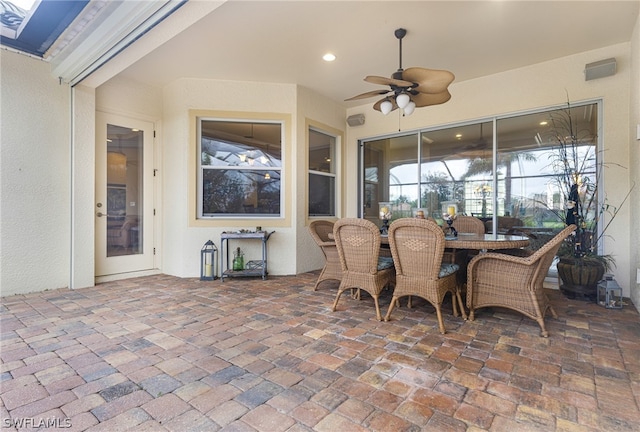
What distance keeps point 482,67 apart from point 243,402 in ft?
15.6

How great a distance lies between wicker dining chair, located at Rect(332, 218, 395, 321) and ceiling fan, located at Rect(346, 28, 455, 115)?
133 cm

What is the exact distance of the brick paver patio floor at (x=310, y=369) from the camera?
148 centimetres

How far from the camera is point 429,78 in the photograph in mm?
2869

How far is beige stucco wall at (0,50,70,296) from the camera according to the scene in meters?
3.53

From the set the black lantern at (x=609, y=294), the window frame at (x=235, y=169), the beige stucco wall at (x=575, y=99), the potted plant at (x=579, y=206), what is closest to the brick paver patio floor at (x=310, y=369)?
the black lantern at (x=609, y=294)

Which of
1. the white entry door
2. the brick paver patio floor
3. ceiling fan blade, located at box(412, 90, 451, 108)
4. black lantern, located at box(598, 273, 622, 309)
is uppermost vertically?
ceiling fan blade, located at box(412, 90, 451, 108)

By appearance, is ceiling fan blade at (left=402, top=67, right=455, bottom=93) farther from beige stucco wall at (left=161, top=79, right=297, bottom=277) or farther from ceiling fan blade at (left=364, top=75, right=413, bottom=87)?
beige stucco wall at (left=161, top=79, right=297, bottom=277)

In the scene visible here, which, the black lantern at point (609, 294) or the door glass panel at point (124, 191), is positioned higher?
the door glass panel at point (124, 191)

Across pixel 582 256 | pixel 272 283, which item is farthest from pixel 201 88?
pixel 582 256

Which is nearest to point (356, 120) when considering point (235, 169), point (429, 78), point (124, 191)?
point (235, 169)

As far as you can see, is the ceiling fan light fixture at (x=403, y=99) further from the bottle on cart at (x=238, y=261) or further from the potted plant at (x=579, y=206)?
the bottle on cart at (x=238, y=261)

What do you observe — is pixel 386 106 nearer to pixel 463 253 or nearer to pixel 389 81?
pixel 389 81

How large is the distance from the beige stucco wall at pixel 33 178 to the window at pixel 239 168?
65.8 inches

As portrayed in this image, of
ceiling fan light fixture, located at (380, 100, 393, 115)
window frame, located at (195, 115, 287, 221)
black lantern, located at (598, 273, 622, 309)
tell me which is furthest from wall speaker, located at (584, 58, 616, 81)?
window frame, located at (195, 115, 287, 221)
